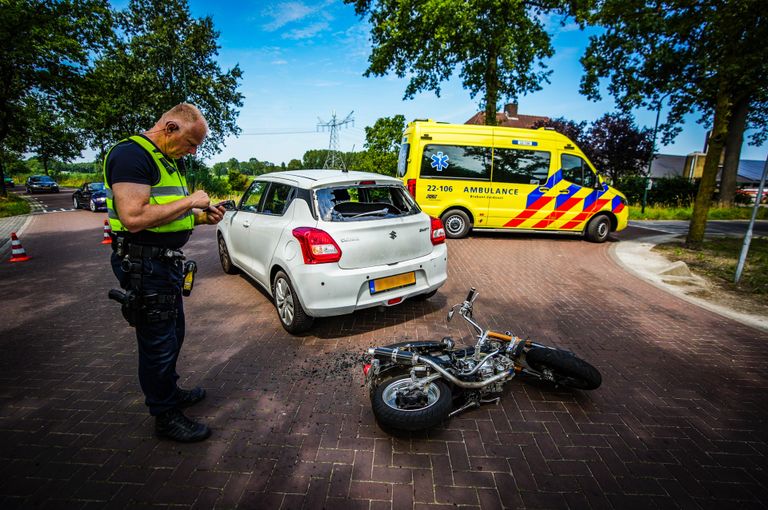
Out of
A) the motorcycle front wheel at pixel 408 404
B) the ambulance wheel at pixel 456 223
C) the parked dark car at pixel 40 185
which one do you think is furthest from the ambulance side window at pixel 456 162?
the parked dark car at pixel 40 185

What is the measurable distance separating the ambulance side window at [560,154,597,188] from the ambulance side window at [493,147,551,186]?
1.50ft

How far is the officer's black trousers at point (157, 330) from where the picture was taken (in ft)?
7.10

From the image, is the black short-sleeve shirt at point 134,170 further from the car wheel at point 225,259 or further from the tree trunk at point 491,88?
the tree trunk at point 491,88

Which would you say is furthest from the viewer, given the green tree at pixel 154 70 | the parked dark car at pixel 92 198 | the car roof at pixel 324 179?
A: the green tree at pixel 154 70

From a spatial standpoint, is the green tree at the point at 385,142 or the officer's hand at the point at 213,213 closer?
the officer's hand at the point at 213,213

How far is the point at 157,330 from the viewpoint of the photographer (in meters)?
2.22

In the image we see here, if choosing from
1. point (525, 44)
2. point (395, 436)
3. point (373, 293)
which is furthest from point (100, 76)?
point (395, 436)

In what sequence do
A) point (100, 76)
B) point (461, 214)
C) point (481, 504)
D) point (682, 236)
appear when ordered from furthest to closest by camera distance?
1. point (100, 76)
2. point (682, 236)
3. point (461, 214)
4. point (481, 504)

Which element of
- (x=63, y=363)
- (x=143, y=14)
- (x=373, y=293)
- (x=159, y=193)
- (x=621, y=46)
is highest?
(x=143, y=14)

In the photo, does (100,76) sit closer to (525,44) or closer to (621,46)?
(525,44)

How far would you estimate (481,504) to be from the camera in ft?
6.34

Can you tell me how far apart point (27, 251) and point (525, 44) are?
53.8ft

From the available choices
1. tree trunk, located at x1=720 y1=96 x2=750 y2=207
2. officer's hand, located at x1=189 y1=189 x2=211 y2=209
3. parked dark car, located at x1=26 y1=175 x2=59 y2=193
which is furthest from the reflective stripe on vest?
parked dark car, located at x1=26 y1=175 x2=59 y2=193

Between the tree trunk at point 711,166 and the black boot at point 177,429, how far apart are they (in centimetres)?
986
